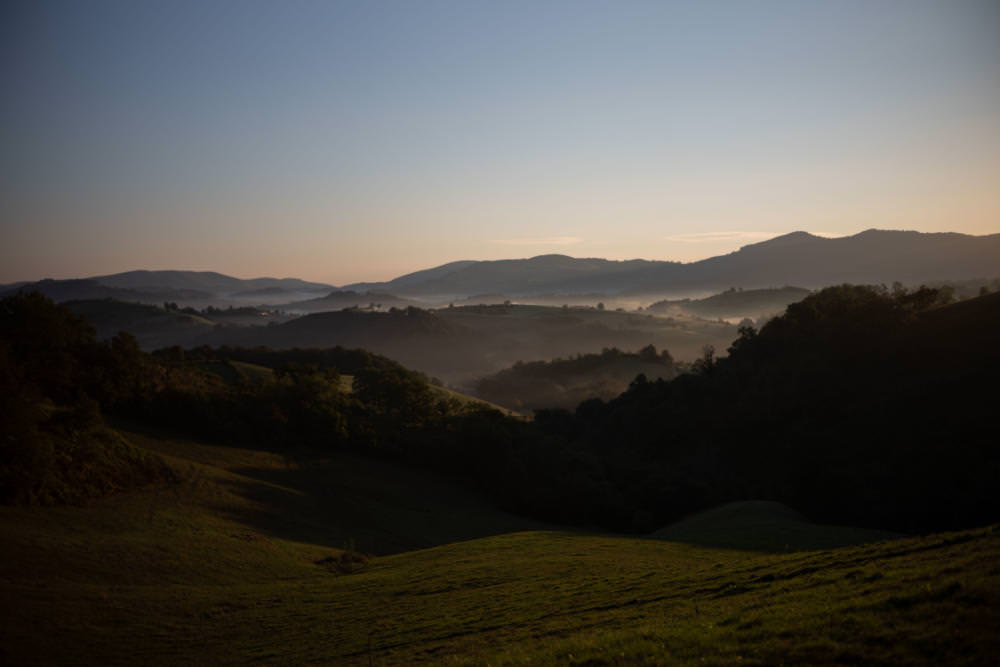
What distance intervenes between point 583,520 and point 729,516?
15.2 m

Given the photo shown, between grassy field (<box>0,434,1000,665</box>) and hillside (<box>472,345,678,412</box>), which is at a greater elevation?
grassy field (<box>0,434,1000,665</box>)

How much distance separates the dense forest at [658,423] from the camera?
111ft

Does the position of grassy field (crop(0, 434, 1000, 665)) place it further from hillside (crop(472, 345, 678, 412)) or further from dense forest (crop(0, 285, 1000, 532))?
hillside (crop(472, 345, 678, 412))

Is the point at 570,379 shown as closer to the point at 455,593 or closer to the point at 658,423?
the point at 658,423

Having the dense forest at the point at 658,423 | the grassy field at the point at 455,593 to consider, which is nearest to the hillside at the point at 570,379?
the dense forest at the point at 658,423

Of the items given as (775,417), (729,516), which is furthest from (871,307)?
(729,516)

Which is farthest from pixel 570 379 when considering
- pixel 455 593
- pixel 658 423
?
pixel 455 593

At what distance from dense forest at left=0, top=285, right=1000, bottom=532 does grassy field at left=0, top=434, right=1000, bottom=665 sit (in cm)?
581

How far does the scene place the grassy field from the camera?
10117mm

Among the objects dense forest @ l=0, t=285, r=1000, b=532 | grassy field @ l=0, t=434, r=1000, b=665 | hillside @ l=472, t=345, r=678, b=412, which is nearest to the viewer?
grassy field @ l=0, t=434, r=1000, b=665

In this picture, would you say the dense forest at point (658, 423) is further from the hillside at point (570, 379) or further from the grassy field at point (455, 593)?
the hillside at point (570, 379)

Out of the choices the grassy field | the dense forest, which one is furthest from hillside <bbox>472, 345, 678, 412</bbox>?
the grassy field

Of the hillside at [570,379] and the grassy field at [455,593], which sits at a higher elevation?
the grassy field at [455,593]

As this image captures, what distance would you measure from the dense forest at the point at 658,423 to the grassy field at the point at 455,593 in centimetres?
581
